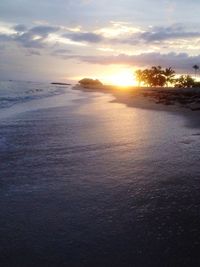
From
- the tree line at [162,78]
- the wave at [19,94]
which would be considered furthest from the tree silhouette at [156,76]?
the wave at [19,94]

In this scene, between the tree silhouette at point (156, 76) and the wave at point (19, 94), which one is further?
the tree silhouette at point (156, 76)

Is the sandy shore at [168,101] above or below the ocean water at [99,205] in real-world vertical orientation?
above

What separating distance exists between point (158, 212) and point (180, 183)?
5.29 feet

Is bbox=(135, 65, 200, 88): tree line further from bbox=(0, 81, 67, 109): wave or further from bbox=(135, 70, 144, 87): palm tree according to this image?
bbox=(0, 81, 67, 109): wave

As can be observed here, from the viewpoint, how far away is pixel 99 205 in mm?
5707

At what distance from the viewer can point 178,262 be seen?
4.06 m

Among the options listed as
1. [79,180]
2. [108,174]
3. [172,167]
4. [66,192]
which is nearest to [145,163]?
[172,167]

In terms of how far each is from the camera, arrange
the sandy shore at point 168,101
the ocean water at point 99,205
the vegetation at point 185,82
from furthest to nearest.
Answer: the vegetation at point 185,82, the sandy shore at point 168,101, the ocean water at point 99,205

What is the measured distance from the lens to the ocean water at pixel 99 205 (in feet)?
13.9

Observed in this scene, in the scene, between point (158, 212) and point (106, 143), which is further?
point (106, 143)

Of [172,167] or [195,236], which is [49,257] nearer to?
[195,236]

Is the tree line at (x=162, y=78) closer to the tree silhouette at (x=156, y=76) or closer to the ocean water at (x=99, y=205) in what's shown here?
the tree silhouette at (x=156, y=76)

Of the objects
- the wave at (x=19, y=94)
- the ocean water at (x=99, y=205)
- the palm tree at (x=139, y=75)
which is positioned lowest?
the ocean water at (x=99, y=205)

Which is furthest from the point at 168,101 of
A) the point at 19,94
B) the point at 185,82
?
the point at 185,82
